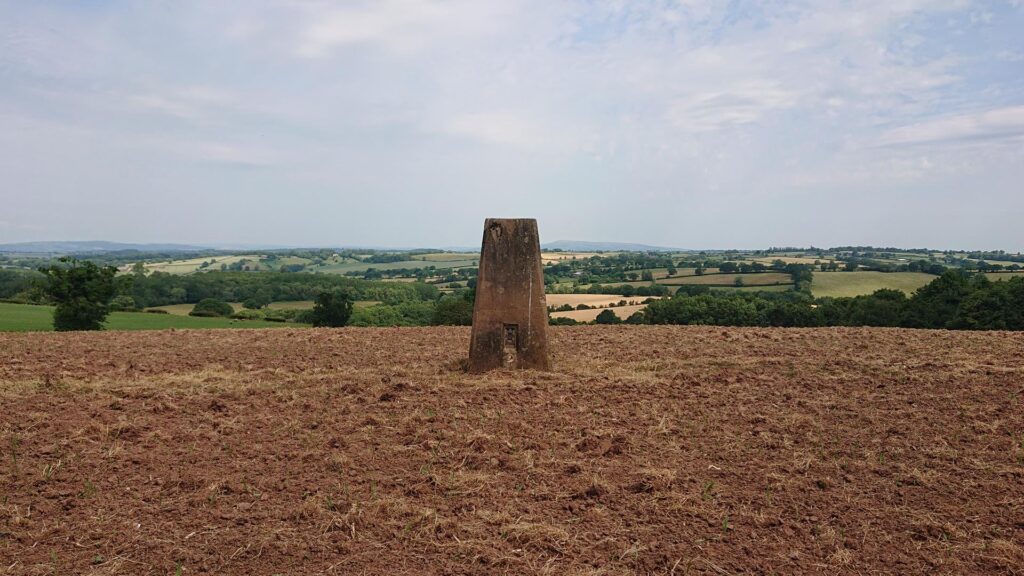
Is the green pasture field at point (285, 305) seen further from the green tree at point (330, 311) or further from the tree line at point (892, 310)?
the tree line at point (892, 310)

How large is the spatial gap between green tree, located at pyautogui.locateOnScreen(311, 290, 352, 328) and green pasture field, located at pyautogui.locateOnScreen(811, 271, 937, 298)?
41379mm

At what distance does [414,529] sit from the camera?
6.43 meters

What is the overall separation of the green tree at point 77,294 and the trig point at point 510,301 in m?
22.8

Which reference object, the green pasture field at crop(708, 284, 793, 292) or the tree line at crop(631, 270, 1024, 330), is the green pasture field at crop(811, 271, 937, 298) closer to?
the green pasture field at crop(708, 284, 793, 292)

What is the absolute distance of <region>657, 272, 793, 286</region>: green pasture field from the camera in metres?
66.2

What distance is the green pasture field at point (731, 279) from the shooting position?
6619cm

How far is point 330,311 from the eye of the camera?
40594mm

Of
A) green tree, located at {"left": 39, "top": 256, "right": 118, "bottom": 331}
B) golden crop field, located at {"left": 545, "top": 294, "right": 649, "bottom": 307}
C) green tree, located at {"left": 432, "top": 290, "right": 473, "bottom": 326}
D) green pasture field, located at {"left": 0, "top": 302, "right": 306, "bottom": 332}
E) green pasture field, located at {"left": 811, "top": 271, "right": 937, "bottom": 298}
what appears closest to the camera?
green tree, located at {"left": 39, "top": 256, "right": 118, "bottom": 331}

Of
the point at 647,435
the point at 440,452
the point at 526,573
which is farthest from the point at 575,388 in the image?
the point at 526,573

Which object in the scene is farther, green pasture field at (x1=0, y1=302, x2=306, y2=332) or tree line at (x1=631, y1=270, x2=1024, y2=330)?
green pasture field at (x1=0, y1=302, x2=306, y2=332)

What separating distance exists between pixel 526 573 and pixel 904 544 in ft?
11.9

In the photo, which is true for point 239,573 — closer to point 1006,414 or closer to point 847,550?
point 847,550

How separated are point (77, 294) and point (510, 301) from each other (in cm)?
2460

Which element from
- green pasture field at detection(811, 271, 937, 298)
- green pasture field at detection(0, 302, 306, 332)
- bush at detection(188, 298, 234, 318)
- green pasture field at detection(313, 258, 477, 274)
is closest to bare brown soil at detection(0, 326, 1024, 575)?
green pasture field at detection(0, 302, 306, 332)
